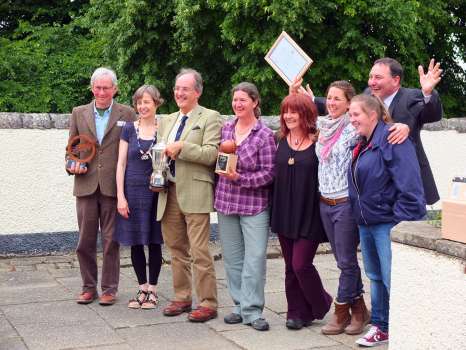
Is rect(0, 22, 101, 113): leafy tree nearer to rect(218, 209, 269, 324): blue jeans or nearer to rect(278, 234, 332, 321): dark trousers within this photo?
rect(218, 209, 269, 324): blue jeans

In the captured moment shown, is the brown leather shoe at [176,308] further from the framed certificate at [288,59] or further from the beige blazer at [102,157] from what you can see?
the framed certificate at [288,59]

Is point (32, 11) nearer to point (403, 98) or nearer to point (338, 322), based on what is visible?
point (403, 98)

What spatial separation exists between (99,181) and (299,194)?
179 centimetres

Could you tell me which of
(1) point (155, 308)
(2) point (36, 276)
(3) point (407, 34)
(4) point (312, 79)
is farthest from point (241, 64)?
(1) point (155, 308)

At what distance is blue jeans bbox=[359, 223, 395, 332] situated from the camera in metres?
5.11

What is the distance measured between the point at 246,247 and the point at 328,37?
10.2m

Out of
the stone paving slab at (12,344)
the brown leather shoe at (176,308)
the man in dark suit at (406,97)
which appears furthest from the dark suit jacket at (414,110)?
the stone paving slab at (12,344)

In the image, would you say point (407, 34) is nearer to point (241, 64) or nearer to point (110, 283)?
point (241, 64)

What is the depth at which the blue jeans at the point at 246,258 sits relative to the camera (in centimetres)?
569

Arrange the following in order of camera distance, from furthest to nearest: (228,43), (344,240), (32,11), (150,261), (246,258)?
(32,11)
(228,43)
(150,261)
(246,258)
(344,240)

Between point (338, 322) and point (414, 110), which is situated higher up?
point (414, 110)

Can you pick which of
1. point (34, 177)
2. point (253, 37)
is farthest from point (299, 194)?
point (253, 37)

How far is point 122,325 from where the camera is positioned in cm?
579

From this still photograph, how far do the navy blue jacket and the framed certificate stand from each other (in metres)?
1.01
